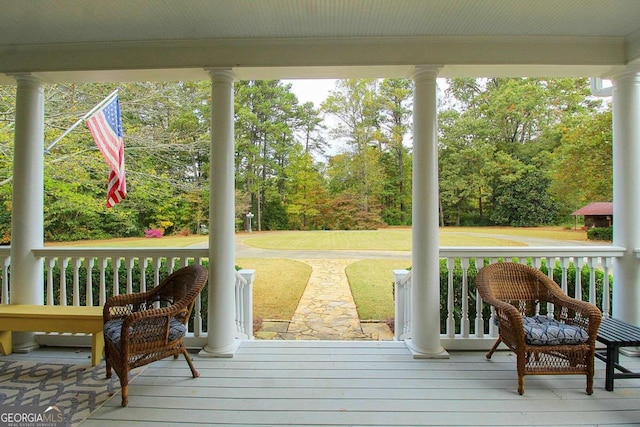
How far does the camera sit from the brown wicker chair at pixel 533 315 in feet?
7.23

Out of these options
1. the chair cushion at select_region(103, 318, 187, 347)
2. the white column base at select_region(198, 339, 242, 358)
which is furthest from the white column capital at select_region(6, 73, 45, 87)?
the white column base at select_region(198, 339, 242, 358)

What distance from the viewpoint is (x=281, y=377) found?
245 cm

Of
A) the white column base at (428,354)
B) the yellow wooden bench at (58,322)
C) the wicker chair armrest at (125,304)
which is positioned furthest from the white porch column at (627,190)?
the yellow wooden bench at (58,322)

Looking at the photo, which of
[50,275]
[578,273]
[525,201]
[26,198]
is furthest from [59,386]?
[525,201]

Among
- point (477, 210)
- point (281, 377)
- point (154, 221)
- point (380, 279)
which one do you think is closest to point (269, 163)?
point (154, 221)

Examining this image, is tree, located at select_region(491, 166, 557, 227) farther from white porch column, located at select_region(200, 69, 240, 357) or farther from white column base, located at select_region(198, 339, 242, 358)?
white column base, located at select_region(198, 339, 242, 358)

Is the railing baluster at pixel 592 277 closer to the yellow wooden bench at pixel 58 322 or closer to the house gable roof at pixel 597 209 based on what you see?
the house gable roof at pixel 597 209

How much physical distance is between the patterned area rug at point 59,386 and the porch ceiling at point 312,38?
2793 mm

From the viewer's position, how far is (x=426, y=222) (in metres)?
2.81

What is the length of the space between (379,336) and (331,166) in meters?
6.77

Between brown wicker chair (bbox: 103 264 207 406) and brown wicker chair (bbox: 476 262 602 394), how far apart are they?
2526 mm

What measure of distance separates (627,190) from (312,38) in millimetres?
3348

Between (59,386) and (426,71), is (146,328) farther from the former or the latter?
(426,71)

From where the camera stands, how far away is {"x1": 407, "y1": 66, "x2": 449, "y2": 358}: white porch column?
2.81m
